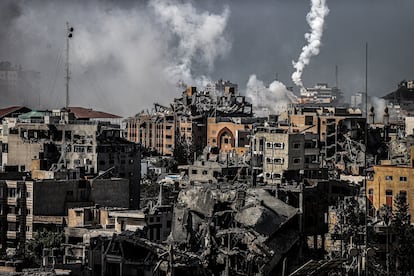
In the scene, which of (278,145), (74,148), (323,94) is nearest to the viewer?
(278,145)

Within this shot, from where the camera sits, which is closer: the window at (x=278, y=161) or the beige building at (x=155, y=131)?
the window at (x=278, y=161)

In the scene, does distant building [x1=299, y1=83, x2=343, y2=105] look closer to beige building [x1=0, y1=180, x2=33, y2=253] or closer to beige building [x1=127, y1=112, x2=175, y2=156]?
beige building [x1=127, y1=112, x2=175, y2=156]

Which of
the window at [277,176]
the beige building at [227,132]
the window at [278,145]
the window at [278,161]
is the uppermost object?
the beige building at [227,132]

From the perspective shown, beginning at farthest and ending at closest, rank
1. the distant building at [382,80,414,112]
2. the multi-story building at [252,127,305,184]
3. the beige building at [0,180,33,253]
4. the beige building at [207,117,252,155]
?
the distant building at [382,80,414,112] → the beige building at [207,117,252,155] → the multi-story building at [252,127,305,184] → the beige building at [0,180,33,253]

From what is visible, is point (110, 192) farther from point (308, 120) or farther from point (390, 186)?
point (308, 120)

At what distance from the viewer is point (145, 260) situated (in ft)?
91.1

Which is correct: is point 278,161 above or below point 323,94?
below

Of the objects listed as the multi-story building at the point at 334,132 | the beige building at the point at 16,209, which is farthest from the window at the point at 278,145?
the beige building at the point at 16,209

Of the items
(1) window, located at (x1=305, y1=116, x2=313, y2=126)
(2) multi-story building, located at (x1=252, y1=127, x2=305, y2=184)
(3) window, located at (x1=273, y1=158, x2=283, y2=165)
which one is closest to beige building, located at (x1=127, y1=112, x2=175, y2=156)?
(1) window, located at (x1=305, y1=116, x2=313, y2=126)

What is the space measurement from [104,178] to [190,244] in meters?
8.83

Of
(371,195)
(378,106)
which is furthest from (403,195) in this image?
(378,106)

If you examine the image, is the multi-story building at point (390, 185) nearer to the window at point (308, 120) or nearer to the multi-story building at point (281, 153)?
the multi-story building at point (281, 153)

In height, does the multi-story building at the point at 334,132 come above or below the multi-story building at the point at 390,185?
above

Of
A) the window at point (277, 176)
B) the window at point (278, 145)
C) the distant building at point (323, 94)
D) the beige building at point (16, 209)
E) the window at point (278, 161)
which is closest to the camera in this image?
the beige building at point (16, 209)
